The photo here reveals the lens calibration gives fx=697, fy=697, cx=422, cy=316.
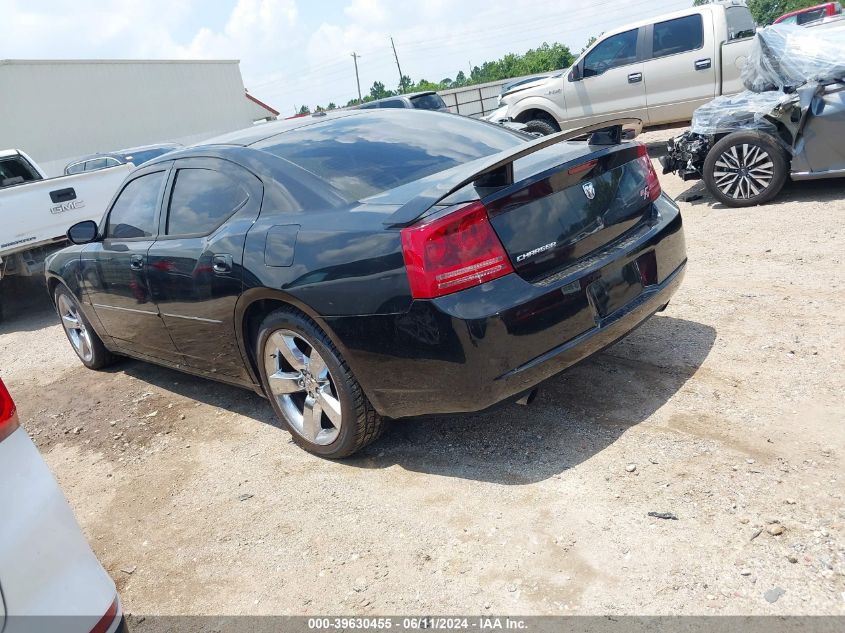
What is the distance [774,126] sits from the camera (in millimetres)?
6605

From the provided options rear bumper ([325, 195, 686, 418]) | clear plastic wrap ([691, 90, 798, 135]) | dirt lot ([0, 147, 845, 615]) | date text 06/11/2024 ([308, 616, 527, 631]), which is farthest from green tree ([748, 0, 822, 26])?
date text 06/11/2024 ([308, 616, 527, 631])

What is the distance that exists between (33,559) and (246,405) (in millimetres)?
2761

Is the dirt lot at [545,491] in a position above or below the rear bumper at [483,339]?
below

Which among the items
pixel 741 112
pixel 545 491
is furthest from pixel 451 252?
pixel 741 112

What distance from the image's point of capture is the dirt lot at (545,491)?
7.77 feet

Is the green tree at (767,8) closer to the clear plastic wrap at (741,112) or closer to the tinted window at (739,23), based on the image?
the tinted window at (739,23)

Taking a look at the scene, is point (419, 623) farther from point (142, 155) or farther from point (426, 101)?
point (142, 155)

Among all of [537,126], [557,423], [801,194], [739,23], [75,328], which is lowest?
[801,194]

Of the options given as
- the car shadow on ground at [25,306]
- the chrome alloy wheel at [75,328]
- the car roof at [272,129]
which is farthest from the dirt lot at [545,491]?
the car shadow on ground at [25,306]

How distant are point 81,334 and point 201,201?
2.56 meters

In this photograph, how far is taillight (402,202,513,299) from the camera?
2.71m

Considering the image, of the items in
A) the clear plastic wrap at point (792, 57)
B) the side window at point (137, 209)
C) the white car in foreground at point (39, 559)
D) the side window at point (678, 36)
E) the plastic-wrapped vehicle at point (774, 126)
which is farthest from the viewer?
the side window at point (678, 36)

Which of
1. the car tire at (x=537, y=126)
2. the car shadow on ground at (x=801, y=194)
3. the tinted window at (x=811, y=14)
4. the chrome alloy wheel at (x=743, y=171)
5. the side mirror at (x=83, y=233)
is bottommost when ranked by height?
the car shadow on ground at (x=801, y=194)

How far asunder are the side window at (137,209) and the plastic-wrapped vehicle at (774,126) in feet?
17.2
